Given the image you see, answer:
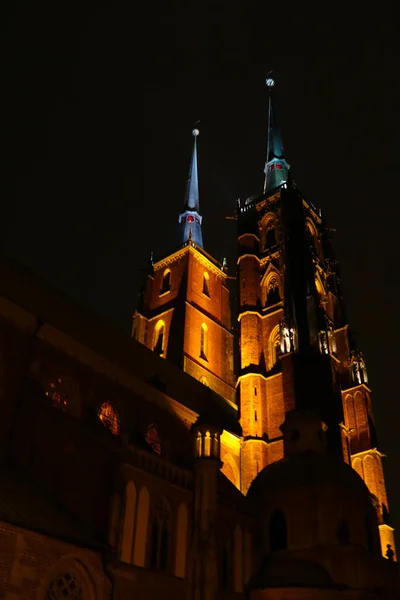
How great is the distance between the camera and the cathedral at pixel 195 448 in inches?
682

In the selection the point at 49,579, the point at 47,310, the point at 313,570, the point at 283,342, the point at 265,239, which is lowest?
the point at 49,579

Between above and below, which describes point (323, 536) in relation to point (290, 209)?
below

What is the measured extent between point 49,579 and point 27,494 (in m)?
2.57

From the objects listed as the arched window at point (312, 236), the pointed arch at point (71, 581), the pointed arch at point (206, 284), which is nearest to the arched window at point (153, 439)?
the pointed arch at point (71, 581)

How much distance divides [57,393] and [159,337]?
65.0ft

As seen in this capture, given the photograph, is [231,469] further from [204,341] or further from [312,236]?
[312,236]

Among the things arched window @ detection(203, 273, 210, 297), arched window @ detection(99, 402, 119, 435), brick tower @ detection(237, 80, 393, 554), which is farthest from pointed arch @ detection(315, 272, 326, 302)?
arched window @ detection(99, 402, 119, 435)

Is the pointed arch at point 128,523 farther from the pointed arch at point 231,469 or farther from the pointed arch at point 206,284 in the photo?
the pointed arch at point 206,284

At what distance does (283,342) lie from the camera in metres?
34.3

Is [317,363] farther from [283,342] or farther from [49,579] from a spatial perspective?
[49,579]

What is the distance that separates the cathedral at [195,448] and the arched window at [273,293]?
0.44ft

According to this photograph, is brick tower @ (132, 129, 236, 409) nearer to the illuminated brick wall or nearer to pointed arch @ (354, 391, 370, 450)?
the illuminated brick wall

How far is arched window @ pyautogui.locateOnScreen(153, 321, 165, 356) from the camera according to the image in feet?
134

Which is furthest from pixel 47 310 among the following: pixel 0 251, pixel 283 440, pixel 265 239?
pixel 265 239
